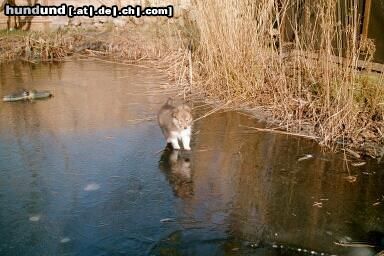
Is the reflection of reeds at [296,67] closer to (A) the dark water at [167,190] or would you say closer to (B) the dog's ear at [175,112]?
(A) the dark water at [167,190]

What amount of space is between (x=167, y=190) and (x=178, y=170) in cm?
35

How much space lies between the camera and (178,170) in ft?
11.1

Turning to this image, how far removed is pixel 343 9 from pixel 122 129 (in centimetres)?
291

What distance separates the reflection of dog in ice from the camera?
10.1 ft

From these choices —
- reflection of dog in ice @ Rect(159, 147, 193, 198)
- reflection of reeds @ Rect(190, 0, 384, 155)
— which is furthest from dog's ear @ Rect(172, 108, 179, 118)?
reflection of reeds @ Rect(190, 0, 384, 155)

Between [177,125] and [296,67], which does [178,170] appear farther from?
[296,67]

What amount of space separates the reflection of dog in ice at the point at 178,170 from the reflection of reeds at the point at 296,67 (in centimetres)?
120

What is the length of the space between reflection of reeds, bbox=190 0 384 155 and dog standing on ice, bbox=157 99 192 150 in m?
1.08

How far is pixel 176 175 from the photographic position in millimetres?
3289

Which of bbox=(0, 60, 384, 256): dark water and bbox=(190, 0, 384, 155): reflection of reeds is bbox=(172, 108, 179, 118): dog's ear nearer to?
bbox=(0, 60, 384, 256): dark water

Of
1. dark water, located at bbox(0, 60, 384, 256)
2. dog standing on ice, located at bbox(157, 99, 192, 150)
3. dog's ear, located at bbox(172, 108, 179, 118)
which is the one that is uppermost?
dog's ear, located at bbox(172, 108, 179, 118)

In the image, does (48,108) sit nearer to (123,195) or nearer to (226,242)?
(123,195)

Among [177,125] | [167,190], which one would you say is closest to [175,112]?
[177,125]

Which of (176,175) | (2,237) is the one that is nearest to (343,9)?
(176,175)
